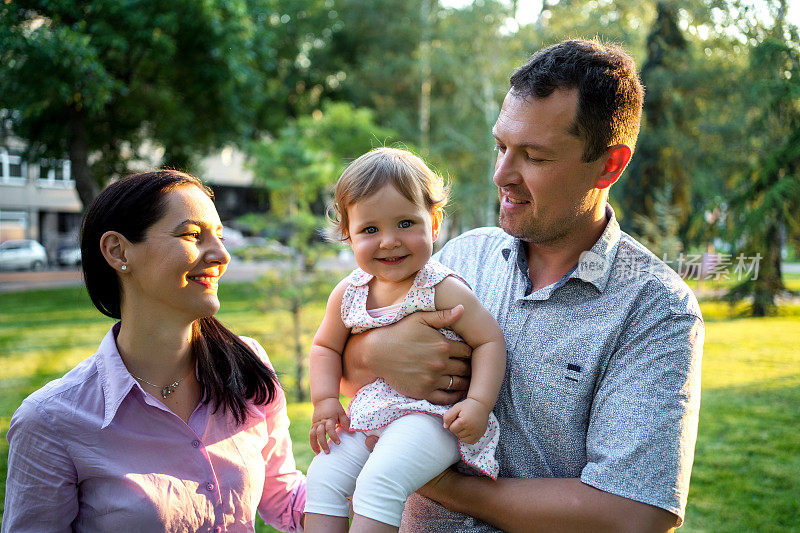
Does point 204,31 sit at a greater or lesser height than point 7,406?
greater

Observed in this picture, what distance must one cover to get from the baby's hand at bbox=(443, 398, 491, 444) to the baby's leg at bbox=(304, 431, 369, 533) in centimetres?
31

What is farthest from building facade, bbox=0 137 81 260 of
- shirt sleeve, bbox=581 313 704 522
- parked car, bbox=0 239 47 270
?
shirt sleeve, bbox=581 313 704 522

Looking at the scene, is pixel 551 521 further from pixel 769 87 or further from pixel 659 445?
pixel 769 87

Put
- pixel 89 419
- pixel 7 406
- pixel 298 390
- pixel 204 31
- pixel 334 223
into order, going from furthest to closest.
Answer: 1. pixel 204 31
2. pixel 298 390
3. pixel 7 406
4. pixel 334 223
5. pixel 89 419

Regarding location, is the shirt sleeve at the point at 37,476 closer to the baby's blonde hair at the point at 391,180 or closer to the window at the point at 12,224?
the baby's blonde hair at the point at 391,180

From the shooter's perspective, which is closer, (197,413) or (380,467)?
(380,467)

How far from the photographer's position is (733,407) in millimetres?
6047

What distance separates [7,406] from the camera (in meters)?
7.44

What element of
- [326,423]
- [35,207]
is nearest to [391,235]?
[326,423]

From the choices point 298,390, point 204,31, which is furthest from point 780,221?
point 204,31

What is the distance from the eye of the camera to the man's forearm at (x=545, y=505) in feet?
5.40

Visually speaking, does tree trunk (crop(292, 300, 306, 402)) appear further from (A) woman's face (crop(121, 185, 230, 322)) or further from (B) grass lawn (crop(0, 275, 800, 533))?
(A) woman's face (crop(121, 185, 230, 322))

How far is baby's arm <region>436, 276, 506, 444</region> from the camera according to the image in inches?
69.9

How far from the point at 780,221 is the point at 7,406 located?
832 cm
